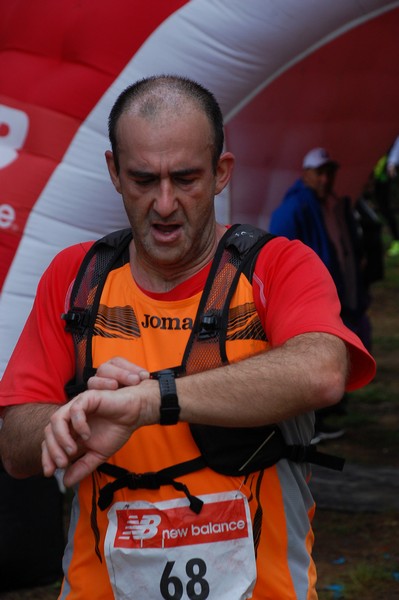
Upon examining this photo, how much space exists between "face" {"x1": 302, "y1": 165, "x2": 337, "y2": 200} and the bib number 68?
200 inches

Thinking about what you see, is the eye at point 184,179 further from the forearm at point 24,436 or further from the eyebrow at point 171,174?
the forearm at point 24,436

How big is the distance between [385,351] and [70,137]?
6565 mm

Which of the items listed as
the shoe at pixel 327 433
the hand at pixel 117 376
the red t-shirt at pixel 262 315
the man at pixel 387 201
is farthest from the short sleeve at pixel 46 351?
the man at pixel 387 201

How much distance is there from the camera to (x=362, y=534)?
5.41m

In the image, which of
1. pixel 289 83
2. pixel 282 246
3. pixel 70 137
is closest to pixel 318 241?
pixel 289 83

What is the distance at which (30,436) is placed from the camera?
6.76ft

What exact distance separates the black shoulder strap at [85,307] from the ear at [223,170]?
251 millimetres

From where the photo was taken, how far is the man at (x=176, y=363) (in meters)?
2.08

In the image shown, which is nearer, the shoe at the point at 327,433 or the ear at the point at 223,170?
the ear at the point at 223,170

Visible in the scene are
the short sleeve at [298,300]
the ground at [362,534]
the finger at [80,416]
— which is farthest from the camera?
the ground at [362,534]

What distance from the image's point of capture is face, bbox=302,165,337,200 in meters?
6.96

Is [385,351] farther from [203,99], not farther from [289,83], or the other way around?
[203,99]

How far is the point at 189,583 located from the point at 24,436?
0.42m

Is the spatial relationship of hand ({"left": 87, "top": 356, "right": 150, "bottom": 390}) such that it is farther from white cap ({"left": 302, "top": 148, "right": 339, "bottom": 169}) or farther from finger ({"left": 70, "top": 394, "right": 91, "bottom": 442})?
white cap ({"left": 302, "top": 148, "right": 339, "bottom": 169})
